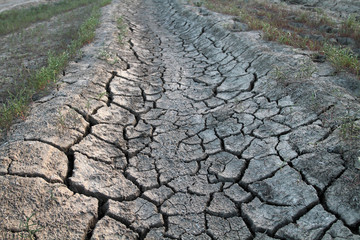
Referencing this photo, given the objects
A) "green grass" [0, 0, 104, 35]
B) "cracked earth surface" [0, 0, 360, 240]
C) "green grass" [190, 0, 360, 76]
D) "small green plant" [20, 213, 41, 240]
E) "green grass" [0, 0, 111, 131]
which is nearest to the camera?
"small green plant" [20, 213, 41, 240]

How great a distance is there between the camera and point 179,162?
9.74 feet

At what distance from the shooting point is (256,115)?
11.3 ft

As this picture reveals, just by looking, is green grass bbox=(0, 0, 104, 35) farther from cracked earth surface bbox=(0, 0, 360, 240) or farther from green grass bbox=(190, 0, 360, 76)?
cracked earth surface bbox=(0, 0, 360, 240)

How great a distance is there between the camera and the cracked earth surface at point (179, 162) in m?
2.21

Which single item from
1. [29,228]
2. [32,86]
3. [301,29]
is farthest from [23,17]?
[29,228]

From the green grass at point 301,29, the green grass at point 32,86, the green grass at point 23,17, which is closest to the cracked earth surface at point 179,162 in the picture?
the green grass at point 32,86

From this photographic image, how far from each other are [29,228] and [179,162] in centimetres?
142

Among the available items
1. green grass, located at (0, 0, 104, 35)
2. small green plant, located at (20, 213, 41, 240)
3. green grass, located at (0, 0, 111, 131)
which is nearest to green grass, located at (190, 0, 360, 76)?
green grass, located at (0, 0, 111, 131)

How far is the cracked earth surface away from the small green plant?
0.01m

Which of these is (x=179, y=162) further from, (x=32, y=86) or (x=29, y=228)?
(x=32, y=86)

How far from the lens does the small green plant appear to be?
200 cm

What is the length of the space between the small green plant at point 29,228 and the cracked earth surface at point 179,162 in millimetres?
10

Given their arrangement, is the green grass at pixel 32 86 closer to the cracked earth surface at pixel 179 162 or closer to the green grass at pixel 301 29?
the cracked earth surface at pixel 179 162

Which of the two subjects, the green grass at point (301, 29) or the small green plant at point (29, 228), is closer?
the small green plant at point (29, 228)
